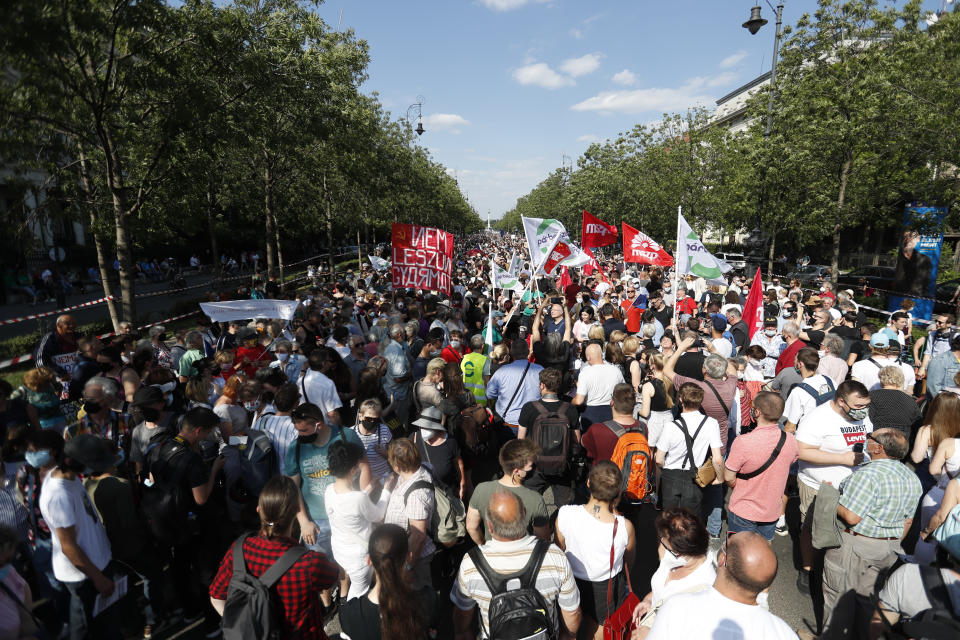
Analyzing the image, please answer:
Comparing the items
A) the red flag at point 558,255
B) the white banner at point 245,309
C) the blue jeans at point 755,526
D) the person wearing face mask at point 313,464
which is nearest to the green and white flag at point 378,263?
the red flag at point 558,255

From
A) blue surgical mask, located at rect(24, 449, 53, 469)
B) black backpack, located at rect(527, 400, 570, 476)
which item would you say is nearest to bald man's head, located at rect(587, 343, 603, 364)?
black backpack, located at rect(527, 400, 570, 476)

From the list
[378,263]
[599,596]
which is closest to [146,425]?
[599,596]

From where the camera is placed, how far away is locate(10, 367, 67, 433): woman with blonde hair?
4.92 m

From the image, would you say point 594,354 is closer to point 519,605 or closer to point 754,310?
point 519,605

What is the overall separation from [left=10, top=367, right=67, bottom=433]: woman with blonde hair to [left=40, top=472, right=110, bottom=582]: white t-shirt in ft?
7.51

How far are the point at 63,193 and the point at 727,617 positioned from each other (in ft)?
47.7

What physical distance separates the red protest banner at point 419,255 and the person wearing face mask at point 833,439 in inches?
A: 267

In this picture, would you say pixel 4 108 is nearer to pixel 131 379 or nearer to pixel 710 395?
pixel 131 379

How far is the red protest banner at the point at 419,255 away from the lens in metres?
9.59

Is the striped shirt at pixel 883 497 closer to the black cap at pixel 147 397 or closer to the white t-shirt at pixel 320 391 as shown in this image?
the white t-shirt at pixel 320 391

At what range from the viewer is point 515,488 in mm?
3486

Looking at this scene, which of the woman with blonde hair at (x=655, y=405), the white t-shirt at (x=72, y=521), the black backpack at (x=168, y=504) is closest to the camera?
the white t-shirt at (x=72, y=521)

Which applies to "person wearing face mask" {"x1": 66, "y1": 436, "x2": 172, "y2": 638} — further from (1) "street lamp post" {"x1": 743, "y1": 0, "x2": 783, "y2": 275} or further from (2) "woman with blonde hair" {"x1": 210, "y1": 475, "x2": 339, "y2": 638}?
(1) "street lamp post" {"x1": 743, "y1": 0, "x2": 783, "y2": 275}

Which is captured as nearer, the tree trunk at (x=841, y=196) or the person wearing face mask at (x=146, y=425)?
the person wearing face mask at (x=146, y=425)
